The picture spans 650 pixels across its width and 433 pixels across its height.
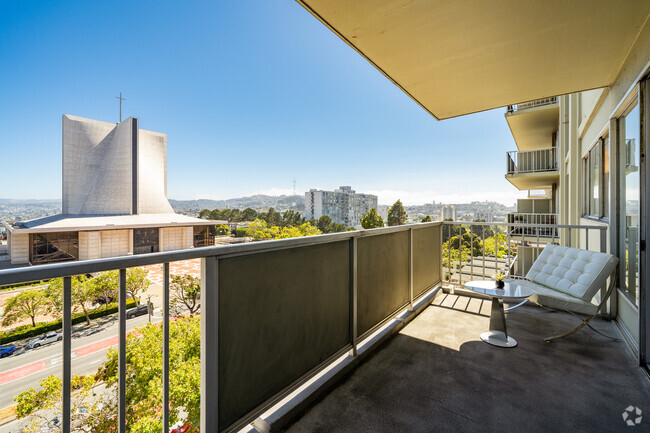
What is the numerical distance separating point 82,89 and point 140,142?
1403 inches

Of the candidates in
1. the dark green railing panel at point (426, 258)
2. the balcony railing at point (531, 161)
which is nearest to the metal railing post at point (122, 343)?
the dark green railing panel at point (426, 258)

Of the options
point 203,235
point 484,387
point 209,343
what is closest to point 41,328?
point 209,343

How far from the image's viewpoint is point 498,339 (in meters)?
2.59

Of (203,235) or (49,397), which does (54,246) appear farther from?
(49,397)

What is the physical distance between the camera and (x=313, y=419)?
1.65 m

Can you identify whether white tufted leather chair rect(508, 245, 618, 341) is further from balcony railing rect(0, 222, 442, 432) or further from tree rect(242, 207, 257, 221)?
tree rect(242, 207, 257, 221)

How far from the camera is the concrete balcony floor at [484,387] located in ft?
5.28

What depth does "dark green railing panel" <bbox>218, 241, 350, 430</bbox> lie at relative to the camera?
1.33 m

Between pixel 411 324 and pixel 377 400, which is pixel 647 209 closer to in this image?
pixel 411 324

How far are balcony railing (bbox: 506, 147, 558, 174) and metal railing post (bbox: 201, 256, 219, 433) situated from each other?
1170 centimetres

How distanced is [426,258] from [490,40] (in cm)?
240

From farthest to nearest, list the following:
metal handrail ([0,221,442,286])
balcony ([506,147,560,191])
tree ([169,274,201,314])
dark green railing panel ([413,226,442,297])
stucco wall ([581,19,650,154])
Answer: balcony ([506,147,560,191]), tree ([169,274,201,314]), dark green railing panel ([413,226,442,297]), stucco wall ([581,19,650,154]), metal handrail ([0,221,442,286])

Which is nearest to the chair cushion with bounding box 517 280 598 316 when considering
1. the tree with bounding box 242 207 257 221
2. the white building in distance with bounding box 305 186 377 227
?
the tree with bounding box 242 207 257 221

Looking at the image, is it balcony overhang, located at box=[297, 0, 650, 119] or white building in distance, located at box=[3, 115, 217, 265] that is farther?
white building in distance, located at box=[3, 115, 217, 265]
